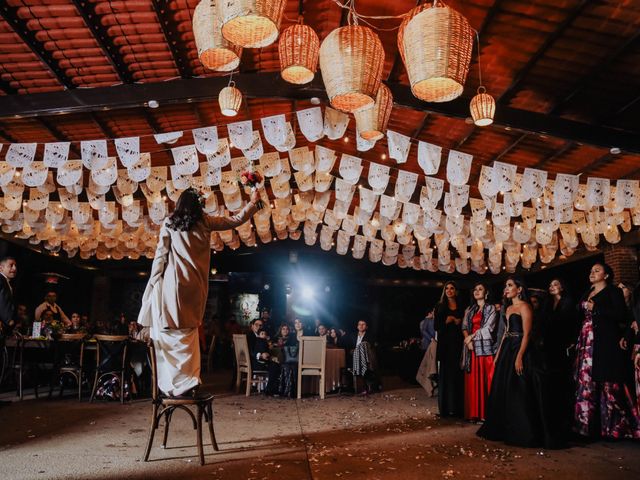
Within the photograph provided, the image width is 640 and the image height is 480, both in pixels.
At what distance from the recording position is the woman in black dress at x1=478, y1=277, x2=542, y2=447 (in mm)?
3670

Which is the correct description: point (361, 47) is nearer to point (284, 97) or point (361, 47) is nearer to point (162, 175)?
point (284, 97)

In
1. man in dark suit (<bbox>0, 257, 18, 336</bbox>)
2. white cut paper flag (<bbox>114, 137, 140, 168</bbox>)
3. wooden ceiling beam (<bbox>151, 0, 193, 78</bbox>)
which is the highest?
wooden ceiling beam (<bbox>151, 0, 193, 78</bbox>)

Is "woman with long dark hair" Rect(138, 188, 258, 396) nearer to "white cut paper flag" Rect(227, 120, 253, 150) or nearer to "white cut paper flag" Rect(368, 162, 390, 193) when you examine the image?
"white cut paper flag" Rect(227, 120, 253, 150)

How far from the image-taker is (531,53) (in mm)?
4086

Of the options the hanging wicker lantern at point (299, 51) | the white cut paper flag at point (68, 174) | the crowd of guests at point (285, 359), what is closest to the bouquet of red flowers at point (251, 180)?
the hanging wicker lantern at point (299, 51)

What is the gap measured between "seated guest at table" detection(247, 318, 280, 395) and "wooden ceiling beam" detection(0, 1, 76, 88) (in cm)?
436

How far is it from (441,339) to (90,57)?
4.81m

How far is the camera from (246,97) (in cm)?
477

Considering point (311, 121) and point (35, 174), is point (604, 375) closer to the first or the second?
point (311, 121)

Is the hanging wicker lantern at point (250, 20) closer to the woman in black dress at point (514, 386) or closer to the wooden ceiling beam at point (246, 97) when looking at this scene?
the wooden ceiling beam at point (246, 97)

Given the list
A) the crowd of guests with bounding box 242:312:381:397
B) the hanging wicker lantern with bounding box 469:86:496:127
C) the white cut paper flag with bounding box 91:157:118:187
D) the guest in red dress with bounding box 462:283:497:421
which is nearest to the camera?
the hanging wicker lantern with bounding box 469:86:496:127

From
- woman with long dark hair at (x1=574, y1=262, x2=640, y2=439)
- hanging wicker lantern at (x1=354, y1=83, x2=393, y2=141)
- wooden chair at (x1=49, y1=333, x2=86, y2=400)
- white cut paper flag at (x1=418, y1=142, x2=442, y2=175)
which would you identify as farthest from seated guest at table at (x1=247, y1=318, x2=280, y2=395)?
hanging wicker lantern at (x1=354, y1=83, x2=393, y2=141)

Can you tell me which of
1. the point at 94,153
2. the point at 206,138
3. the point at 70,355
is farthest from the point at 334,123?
the point at 70,355

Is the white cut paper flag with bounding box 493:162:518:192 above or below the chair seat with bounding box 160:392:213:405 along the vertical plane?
above
